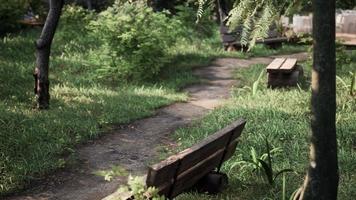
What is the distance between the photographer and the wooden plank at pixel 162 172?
3680mm

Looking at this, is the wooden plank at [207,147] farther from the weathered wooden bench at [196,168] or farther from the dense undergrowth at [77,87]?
the dense undergrowth at [77,87]

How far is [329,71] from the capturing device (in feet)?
12.1

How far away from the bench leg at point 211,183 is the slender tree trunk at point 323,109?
55.5 inches

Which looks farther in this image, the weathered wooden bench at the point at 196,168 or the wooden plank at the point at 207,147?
the wooden plank at the point at 207,147

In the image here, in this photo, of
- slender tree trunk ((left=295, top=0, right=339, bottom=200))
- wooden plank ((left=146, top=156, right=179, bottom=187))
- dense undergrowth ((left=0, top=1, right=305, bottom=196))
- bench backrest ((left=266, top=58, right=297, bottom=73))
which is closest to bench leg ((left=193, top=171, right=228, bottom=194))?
wooden plank ((left=146, top=156, right=179, bottom=187))

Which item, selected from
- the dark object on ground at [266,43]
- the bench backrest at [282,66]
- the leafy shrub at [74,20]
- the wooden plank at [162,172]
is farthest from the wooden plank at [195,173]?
the leafy shrub at [74,20]

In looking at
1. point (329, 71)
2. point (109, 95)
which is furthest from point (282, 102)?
point (329, 71)

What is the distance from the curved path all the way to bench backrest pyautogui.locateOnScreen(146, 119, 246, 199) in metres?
1.36

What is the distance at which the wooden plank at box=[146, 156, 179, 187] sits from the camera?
3.68m

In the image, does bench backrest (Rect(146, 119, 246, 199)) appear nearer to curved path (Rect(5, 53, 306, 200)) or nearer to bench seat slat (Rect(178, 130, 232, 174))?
bench seat slat (Rect(178, 130, 232, 174))

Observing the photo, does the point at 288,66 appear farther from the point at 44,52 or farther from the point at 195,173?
the point at 195,173

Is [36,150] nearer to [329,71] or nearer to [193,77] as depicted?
[329,71]

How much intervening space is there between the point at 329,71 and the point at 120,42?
8469 mm

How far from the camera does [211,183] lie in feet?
17.5
